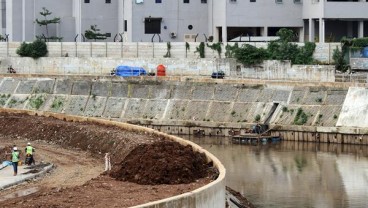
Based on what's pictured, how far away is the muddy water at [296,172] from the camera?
48.6 meters

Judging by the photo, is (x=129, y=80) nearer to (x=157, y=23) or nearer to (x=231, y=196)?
(x=157, y=23)

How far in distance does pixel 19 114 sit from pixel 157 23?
32.2 m

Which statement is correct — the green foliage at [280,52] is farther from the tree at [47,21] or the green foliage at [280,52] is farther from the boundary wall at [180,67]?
the tree at [47,21]

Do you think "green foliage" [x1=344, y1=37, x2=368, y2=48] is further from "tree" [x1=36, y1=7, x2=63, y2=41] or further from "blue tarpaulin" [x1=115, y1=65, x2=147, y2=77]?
"tree" [x1=36, y1=7, x2=63, y2=41]

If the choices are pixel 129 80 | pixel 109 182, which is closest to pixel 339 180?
pixel 109 182

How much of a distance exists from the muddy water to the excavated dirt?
20.4 feet

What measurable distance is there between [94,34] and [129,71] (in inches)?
406

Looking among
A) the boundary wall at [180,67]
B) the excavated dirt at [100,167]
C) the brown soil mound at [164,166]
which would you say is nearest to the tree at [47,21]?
the boundary wall at [180,67]

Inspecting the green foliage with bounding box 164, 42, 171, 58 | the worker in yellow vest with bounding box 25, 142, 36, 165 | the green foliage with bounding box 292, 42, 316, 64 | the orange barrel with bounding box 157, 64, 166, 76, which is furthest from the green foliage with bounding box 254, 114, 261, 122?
the worker in yellow vest with bounding box 25, 142, 36, 165

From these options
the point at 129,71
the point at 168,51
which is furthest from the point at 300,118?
the point at 168,51

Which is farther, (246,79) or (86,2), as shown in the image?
(86,2)

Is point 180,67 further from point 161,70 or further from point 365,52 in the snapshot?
point 365,52

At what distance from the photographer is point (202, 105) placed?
3123 inches

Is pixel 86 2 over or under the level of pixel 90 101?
over
